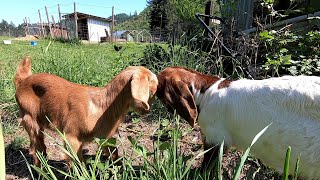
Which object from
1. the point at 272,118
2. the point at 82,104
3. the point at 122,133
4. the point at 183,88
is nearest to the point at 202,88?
the point at 183,88

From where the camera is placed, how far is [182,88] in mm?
2529

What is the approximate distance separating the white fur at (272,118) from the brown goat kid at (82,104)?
56 centimetres

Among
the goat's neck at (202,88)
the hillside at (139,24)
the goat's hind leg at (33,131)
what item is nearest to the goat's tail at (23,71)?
the goat's hind leg at (33,131)

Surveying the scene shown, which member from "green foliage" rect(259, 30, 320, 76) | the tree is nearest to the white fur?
"green foliage" rect(259, 30, 320, 76)

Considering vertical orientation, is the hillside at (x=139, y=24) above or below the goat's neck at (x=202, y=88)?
above

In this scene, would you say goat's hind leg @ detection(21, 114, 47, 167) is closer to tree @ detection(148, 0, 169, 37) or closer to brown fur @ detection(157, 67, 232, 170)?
brown fur @ detection(157, 67, 232, 170)

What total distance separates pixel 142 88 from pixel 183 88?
0.33m

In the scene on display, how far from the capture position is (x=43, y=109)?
2928 millimetres

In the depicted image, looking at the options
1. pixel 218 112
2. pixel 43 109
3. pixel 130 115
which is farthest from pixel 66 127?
pixel 130 115

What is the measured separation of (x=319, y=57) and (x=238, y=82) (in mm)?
2020

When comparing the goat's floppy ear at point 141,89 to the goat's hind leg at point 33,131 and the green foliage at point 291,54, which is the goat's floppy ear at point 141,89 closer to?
the goat's hind leg at point 33,131

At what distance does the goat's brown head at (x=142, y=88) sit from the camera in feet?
7.95

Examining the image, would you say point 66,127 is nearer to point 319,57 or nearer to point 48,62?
point 48,62

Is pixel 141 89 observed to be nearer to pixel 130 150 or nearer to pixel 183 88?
pixel 183 88
